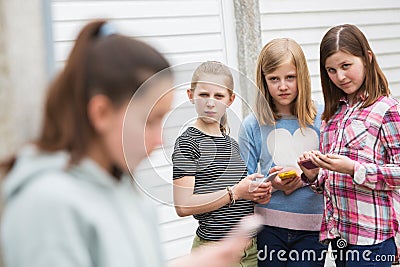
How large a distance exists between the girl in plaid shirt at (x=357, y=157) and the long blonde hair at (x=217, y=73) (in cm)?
42

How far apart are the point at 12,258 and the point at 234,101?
151cm

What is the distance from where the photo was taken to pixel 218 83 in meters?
2.37

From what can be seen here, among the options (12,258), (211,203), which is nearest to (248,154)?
(211,203)

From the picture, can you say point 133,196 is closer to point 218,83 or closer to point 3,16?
point 3,16

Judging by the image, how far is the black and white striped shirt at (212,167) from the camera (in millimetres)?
2432

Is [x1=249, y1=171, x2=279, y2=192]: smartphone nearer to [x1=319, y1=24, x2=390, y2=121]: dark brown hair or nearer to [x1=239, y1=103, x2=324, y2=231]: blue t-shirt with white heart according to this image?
[x1=239, y1=103, x2=324, y2=231]: blue t-shirt with white heart

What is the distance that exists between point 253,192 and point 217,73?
504mm

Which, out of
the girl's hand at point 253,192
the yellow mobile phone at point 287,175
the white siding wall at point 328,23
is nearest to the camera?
the girl's hand at point 253,192

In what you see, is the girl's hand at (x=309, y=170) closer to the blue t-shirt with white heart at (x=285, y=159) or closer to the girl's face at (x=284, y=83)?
the blue t-shirt with white heart at (x=285, y=159)

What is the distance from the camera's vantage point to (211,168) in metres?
2.47

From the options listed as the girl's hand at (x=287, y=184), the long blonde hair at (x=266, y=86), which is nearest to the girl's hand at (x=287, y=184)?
the girl's hand at (x=287, y=184)

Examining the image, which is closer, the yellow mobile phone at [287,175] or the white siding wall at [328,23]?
the yellow mobile phone at [287,175]

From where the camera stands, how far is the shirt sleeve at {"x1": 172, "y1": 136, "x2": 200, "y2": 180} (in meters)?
2.43

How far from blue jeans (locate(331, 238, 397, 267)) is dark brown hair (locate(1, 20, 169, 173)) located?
5.66 feet
